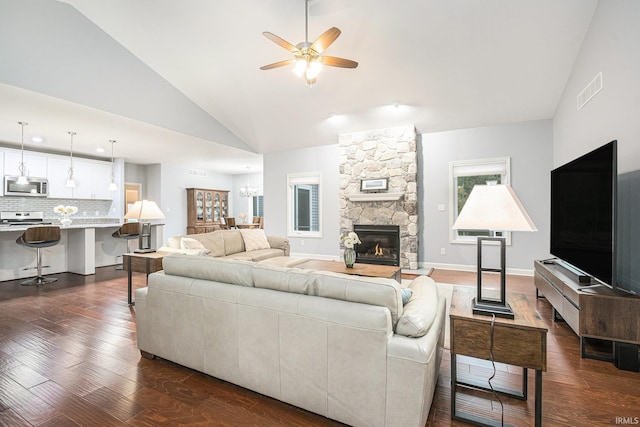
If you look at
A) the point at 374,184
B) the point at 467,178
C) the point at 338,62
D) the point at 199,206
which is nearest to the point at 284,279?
the point at 338,62

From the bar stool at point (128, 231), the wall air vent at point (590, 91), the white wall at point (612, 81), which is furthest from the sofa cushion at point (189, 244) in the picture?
the wall air vent at point (590, 91)

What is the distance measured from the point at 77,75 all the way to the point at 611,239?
6.12 meters

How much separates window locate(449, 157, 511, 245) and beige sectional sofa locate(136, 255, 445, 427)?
4050 mm

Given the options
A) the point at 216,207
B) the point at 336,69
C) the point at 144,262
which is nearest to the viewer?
the point at 144,262

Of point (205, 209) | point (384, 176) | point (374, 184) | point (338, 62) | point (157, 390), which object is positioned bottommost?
point (157, 390)

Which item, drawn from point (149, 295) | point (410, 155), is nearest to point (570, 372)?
point (149, 295)

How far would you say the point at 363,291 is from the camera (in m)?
1.62

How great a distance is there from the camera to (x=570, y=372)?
7.47 feet

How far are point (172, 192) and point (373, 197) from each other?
6.35 meters

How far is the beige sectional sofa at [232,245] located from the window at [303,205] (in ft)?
5.52

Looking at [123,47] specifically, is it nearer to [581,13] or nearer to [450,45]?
[450,45]

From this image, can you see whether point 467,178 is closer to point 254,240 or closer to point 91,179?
point 254,240

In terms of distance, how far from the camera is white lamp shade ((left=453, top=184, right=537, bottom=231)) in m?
1.69

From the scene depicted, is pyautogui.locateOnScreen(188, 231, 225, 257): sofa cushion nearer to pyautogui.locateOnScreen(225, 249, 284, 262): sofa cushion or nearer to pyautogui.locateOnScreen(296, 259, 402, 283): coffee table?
pyautogui.locateOnScreen(225, 249, 284, 262): sofa cushion
